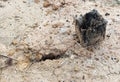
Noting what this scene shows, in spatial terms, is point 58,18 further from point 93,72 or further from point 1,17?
point 93,72

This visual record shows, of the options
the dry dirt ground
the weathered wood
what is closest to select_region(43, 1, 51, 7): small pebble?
the dry dirt ground

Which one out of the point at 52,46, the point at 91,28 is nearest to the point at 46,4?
the point at 52,46

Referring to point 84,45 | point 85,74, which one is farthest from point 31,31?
point 85,74

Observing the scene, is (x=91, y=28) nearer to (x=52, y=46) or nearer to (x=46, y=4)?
(x=52, y=46)

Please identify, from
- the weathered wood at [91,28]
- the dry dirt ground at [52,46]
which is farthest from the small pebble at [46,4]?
the weathered wood at [91,28]

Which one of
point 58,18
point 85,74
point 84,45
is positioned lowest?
point 85,74

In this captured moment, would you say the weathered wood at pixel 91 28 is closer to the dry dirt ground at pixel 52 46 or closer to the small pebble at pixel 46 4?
the dry dirt ground at pixel 52 46
